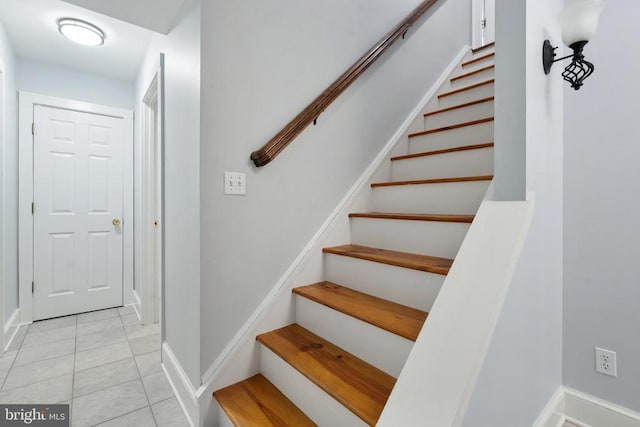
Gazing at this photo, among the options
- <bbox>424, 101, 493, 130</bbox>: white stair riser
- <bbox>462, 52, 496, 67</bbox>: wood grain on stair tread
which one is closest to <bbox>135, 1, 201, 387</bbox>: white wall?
<bbox>424, 101, 493, 130</bbox>: white stair riser

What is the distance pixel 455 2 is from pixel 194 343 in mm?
3458

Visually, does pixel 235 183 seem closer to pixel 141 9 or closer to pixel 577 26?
pixel 141 9

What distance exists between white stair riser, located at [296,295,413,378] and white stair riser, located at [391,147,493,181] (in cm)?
114

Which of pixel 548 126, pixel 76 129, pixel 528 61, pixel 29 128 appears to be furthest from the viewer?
pixel 76 129

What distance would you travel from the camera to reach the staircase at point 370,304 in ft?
3.70

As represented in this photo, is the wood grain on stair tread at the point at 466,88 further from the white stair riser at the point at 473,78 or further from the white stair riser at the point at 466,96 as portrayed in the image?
the white stair riser at the point at 473,78

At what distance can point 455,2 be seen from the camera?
2760 millimetres

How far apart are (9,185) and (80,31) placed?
1.42 metres

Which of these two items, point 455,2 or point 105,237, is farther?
point 105,237

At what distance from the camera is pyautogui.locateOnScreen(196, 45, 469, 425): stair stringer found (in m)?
1.38

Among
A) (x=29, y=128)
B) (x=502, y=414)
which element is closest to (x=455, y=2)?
(x=502, y=414)

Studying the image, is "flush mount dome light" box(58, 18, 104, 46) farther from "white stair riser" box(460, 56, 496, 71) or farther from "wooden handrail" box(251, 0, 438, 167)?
"white stair riser" box(460, 56, 496, 71)

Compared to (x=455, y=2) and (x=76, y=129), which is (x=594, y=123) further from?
(x=76, y=129)

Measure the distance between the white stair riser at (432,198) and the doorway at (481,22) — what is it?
2171 mm
